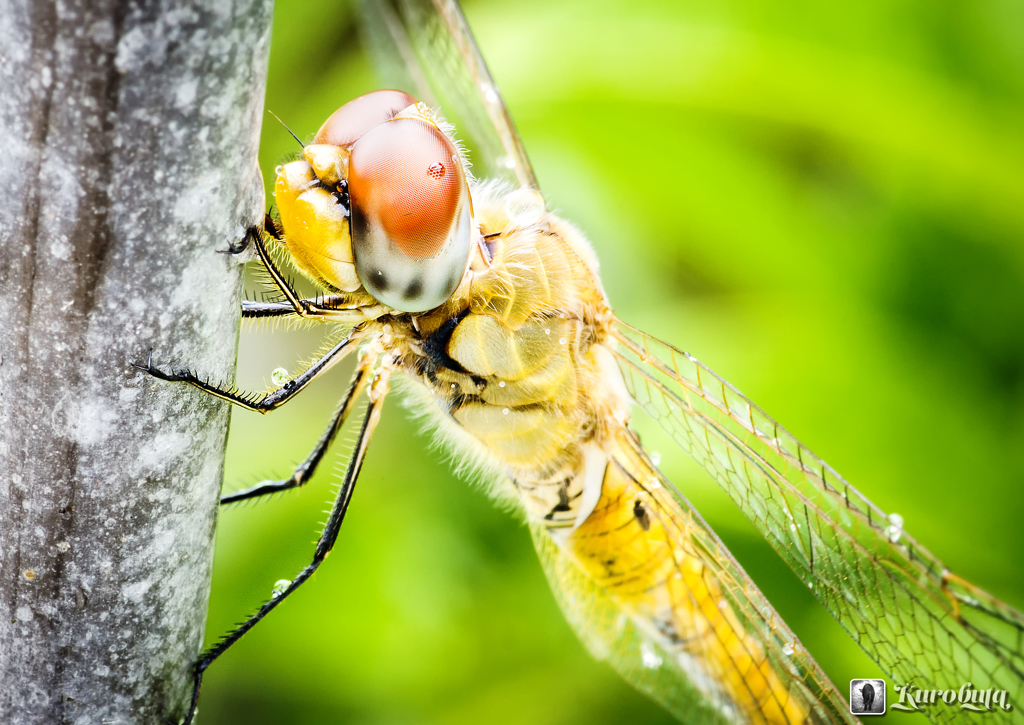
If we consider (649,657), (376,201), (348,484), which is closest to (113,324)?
(376,201)

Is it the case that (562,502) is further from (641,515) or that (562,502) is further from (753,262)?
(753,262)

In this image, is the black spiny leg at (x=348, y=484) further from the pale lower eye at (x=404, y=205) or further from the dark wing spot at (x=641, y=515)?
the dark wing spot at (x=641, y=515)

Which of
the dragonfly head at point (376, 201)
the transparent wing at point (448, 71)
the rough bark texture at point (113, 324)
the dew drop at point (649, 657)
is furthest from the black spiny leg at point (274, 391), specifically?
the dew drop at point (649, 657)

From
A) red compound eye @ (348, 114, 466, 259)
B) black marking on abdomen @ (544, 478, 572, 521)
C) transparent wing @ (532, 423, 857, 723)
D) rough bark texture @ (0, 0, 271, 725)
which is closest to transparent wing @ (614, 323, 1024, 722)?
transparent wing @ (532, 423, 857, 723)

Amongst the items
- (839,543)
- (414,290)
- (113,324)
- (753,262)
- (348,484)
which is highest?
(753,262)

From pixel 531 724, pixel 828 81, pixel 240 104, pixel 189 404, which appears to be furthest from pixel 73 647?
pixel 828 81

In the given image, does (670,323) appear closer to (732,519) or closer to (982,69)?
(732,519)
